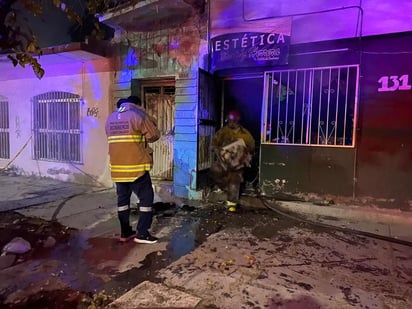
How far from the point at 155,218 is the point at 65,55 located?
15.4 ft

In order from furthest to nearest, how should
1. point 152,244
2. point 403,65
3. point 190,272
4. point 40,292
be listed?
point 403,65 → point 152,244 → point 190,272 → point 40,292

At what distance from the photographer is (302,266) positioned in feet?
12.0

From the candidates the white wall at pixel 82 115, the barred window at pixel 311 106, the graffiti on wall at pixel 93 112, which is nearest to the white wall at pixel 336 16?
the barred window at pixel 311 106

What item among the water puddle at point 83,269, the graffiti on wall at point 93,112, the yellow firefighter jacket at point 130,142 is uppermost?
the graffiti on wall at point 93,112

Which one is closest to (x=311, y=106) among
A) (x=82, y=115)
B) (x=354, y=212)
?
(x=354, y=212)

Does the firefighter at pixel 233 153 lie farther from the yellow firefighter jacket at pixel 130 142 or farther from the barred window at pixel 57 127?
the barred window at pixel 57 127

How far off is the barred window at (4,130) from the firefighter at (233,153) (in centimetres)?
742

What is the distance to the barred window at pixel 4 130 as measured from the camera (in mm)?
10172

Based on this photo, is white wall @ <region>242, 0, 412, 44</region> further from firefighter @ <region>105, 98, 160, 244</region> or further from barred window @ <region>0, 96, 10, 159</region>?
barred window @ <region>0, 96, 10, 159</region>

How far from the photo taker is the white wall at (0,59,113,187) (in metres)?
8.07

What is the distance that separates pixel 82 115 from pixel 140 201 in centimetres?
490

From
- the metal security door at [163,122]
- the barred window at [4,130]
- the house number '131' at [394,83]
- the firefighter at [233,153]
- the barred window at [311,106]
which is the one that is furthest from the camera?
the barred window at [4,130]

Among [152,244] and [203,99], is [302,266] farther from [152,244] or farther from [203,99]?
[203,99]

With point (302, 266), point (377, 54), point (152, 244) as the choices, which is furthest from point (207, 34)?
point (302, 266)
